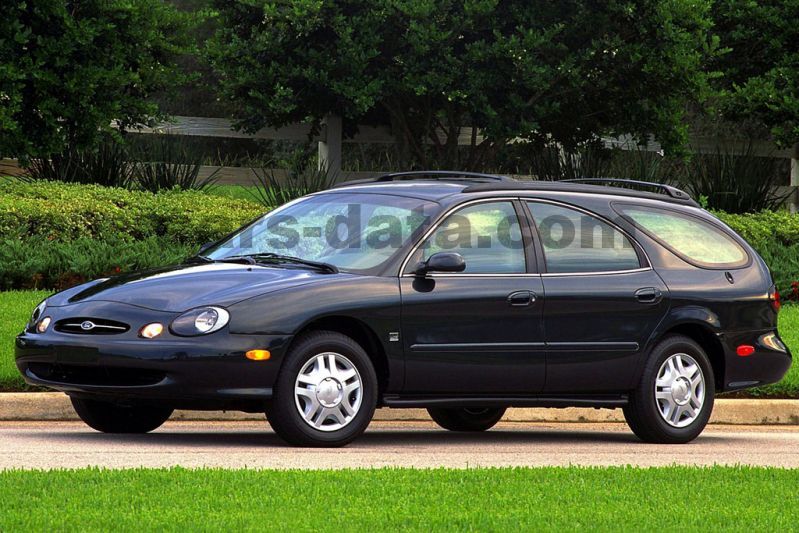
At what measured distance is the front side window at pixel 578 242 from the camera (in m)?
10.0

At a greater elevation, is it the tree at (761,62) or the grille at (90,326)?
the tree at (761,62)

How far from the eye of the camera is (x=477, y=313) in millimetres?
9547

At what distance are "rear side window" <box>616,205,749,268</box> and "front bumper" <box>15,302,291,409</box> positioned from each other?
9.98 ft

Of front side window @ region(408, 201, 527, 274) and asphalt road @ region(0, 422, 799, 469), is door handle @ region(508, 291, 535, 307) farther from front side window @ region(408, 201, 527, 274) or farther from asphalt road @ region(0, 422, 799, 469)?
asphalt road @ region(0, 422, 799, 469)

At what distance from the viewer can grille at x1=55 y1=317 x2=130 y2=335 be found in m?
8.84

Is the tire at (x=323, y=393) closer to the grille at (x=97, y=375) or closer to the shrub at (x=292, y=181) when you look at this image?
the grille at (x=97, y=375)

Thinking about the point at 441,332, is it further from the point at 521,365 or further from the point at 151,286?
the point at 151,286

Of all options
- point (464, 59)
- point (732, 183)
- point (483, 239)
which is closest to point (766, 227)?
point (732, 183)

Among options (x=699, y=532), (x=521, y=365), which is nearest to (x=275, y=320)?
(x=521, y=365)

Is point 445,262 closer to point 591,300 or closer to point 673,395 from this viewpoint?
point 591,300

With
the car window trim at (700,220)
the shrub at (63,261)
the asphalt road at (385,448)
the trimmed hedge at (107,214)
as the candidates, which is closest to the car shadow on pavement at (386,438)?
the asphalt road at (385,448)

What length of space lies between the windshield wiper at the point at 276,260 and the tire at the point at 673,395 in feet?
7.51

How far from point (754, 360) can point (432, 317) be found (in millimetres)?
2617

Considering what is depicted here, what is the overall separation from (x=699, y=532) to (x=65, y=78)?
48.5 feet
